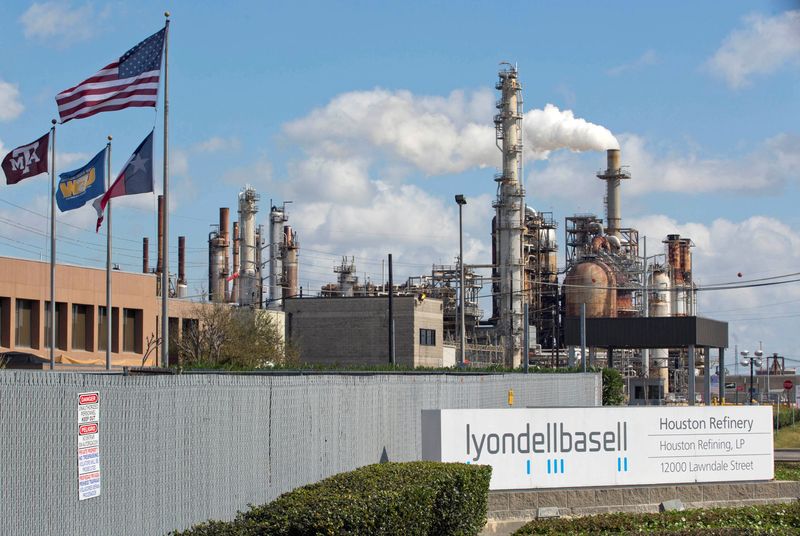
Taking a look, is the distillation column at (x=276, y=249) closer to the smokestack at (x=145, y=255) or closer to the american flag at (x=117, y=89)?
the smokestack at (x=145, y=255)

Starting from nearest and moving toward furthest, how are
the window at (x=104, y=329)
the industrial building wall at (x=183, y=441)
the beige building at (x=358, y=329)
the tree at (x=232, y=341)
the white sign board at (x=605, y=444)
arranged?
1. the industrial building wall at (x=183, y=441)
2. the white sign board at (x=605, y=444)
3. the tree at (x=232, y=341)
4. the window at (x=104, y=329)
5. the beige building at (x=358, y=329)

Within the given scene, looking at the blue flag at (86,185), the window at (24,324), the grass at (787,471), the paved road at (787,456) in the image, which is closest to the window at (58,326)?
the window at (24,324)

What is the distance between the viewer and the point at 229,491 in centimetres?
1524

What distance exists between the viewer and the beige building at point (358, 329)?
2857 inches

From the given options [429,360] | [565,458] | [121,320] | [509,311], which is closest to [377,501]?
[565,458]

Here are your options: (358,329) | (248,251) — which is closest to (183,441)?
(358,329)

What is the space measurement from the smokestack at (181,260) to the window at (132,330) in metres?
36.4

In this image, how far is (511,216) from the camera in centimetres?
8175

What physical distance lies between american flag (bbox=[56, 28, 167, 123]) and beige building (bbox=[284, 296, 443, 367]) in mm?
46307

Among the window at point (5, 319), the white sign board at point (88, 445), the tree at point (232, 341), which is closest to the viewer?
the white sign board at point (88, 445)

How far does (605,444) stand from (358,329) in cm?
5232

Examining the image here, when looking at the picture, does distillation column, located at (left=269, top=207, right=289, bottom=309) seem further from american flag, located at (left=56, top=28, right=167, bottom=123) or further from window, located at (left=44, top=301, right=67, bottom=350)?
american flag, located at (left=56, top=28, right=167, bottom=123)

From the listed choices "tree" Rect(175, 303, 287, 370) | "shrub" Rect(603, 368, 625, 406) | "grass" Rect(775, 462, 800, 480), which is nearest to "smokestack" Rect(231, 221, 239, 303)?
"tree" Rect(175, 303, 287, 370)

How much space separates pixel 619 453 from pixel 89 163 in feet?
58.0
